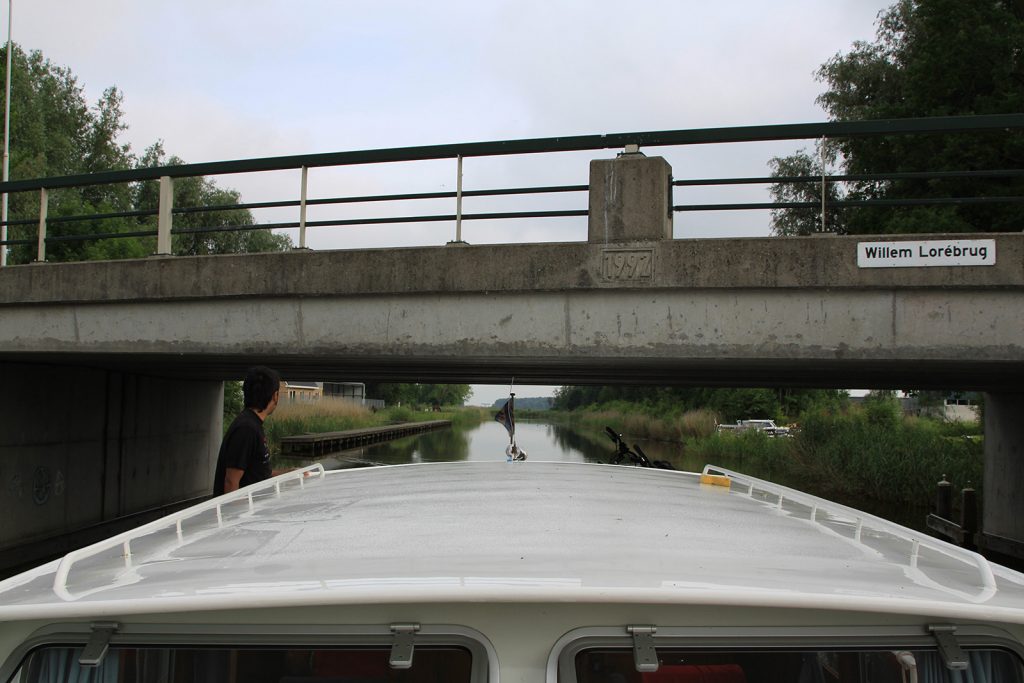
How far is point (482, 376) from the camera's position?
1422cm

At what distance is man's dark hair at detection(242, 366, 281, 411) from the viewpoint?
489 cm

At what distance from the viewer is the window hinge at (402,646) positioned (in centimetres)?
167

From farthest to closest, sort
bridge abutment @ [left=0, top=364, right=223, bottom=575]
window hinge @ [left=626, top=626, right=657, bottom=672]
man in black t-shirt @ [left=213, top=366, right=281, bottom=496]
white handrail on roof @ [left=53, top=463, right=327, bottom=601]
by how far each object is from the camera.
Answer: bridge abutment @ [left=0, top=364, right=223, bottom=575], man in black t-shirt @ [left=213, top=366, right=281, bottom=496], white handrail on roof @ [left=53, top=463, right=327, bottom=601], window hinge @ [left=626, top=626, right=657, bottom=672]

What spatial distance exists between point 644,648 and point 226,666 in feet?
3.13

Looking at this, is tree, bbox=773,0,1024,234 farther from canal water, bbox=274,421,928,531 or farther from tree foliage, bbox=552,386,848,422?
tree foliage, bbox=552,386,848,422

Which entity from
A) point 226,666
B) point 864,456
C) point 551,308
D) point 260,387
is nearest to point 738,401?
point 864,456

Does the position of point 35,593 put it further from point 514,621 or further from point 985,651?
point 985,651

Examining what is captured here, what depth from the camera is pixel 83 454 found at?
39.6 feet

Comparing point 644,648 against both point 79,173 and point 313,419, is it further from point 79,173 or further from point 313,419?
point 79,173

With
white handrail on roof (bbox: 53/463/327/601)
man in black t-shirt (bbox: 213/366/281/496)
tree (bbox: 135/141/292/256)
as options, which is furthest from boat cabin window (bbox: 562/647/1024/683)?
tree (bbox: 135/141/292/256)

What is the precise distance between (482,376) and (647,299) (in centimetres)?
681

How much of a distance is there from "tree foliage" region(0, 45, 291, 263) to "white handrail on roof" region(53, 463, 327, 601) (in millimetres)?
22529

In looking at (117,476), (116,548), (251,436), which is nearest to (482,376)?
(117,476)

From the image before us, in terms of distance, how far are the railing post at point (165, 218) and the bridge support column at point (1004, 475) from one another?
477 inches
